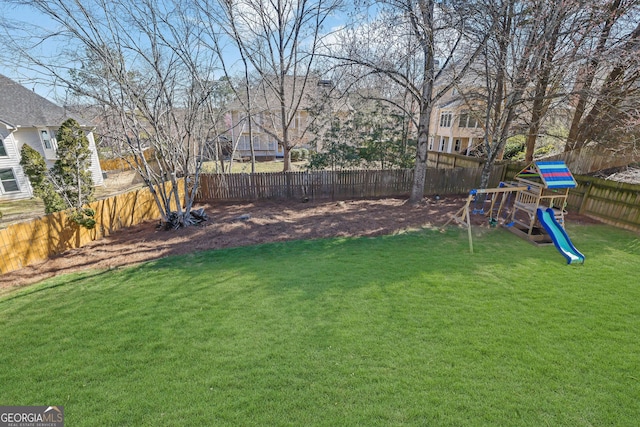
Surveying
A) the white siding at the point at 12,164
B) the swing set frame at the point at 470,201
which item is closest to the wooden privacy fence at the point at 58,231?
the swing set frame at the point at 470,201

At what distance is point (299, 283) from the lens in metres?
5.14

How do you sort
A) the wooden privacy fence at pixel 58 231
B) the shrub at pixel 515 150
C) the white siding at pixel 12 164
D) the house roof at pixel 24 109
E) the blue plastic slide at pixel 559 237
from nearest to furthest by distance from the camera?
the blue plastic slide at pixel 559 237 → the wooden privacy fence at pixel 58 231 → the white siding at pixel 12 164 → the house roof at pixel 24 109 → the shrub at pixel 515 150

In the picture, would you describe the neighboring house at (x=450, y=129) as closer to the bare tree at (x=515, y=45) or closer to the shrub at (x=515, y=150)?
the shrub at (x=515, y=150)

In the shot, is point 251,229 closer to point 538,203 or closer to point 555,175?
point 538,203

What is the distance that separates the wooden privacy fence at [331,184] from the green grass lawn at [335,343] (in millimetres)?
6412

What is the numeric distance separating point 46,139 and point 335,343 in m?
22.2

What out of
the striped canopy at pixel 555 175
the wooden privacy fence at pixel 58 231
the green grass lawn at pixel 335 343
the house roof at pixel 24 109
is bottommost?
the green grass lawn at pixel 335 343

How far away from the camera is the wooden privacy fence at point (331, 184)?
11.9 metres

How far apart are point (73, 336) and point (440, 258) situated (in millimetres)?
6591

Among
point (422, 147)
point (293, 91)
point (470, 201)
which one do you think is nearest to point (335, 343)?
point (470, 201)

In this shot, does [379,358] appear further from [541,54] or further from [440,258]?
[541,54]

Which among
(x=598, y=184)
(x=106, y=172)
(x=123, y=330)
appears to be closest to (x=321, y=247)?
(x=123, y=330)

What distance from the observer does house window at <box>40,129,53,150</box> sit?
16.4 m

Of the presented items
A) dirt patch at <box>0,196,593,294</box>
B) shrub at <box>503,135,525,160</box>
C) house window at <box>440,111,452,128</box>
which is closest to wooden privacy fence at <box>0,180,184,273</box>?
dirt patch at <box>0,196,593,294</box>
